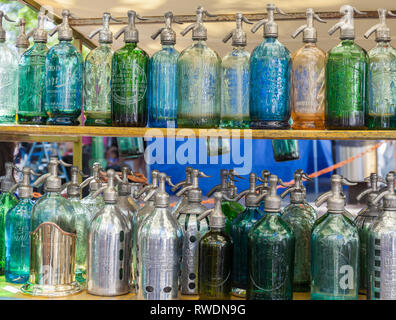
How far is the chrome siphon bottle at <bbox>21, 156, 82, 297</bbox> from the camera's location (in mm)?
1483

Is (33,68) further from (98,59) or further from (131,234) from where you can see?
(131,234)

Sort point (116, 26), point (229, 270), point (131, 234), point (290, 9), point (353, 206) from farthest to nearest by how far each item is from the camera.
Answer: point (353, 206)
point (116, 26)
point (290, 9)
point (131, 234)
point (229, 270)

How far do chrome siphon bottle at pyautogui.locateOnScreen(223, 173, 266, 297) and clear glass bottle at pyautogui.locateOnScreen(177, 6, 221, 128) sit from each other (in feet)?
0.83

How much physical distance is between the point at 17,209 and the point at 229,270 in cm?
71

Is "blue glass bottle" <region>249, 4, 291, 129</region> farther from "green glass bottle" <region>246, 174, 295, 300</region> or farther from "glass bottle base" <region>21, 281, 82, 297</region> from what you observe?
"glass bottle base" <region>21, 281, 82, 297</region>

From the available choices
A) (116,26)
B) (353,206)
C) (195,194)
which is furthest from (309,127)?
(353,206)

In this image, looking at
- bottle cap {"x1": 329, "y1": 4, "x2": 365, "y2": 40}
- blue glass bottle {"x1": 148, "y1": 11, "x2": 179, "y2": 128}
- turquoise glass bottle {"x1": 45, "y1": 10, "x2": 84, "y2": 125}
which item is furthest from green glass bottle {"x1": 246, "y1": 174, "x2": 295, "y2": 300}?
turquoise glass bottle {"x1": 45, "y1": 10, "x2": 84, "y2": 125}

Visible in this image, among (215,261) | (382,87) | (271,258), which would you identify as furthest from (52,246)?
(382,87)

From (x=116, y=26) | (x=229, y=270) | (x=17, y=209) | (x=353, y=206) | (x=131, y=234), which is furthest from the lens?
(x=353, y=206)

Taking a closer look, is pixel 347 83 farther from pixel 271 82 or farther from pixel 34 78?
pixel 34 78

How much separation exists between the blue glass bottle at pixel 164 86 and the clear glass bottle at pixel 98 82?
0.14 meters

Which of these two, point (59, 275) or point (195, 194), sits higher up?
point (195, 194)

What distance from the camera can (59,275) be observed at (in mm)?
1495

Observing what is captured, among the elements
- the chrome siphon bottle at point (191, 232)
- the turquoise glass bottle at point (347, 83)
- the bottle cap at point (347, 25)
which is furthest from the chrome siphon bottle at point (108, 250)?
the bottle cap at point (347, 25)
